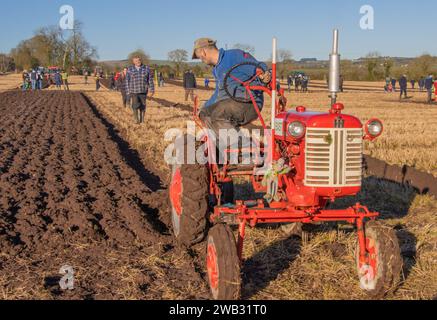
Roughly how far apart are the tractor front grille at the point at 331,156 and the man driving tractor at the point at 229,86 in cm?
86

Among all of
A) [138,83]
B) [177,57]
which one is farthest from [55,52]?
[138,83]

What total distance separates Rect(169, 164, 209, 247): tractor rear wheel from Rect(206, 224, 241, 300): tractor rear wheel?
2.86ft

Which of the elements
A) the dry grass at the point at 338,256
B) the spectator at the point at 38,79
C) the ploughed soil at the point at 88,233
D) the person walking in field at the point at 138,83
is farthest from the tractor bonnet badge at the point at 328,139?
the spectator at the point at 38,79

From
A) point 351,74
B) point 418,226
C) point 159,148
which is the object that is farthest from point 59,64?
point 418,226

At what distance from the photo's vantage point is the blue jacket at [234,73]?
437 centimetres

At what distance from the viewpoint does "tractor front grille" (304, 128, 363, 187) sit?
362cm

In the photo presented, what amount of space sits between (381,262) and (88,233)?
104 inches

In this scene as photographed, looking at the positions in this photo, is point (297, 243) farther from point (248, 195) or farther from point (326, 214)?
point (248, 195)

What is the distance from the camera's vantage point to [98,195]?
6328 mm

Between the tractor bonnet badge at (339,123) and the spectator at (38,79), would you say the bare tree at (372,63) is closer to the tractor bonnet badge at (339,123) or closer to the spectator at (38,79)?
the spectator at (38,79)

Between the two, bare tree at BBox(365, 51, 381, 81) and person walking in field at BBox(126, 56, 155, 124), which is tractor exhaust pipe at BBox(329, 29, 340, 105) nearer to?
person walking in field at BBox(126, 56, 155, 124)

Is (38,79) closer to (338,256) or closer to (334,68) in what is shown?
(338,256)

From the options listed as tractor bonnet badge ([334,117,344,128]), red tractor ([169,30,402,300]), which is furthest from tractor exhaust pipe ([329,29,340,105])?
tractor bonnet badge ([334,117,344,128])
